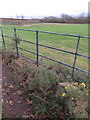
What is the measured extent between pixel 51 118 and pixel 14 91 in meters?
1.37

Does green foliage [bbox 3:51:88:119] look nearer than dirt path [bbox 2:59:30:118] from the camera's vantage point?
Yes

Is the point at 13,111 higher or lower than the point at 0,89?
lower

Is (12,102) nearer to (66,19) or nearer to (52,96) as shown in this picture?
(52,96)

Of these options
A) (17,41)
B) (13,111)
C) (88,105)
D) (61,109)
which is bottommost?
(13,111)

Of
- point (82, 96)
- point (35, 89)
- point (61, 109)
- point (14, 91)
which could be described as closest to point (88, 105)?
point (82, 96)

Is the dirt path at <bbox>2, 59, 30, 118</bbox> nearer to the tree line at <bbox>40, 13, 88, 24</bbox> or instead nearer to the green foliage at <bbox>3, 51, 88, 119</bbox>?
the green foliage at <bbox>3, 51, 88, 119</bbox>

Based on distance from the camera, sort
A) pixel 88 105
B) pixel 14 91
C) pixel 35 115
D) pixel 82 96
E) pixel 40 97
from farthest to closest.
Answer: pixel 14 91 < pixel 40 97 < pixel 35 115 < pixel 82 96 < pixel 88 105

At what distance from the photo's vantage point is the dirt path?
103 inches

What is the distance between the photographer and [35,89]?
117 inches

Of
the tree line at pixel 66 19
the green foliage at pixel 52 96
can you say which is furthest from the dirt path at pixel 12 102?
the tree line at pixel 66 19

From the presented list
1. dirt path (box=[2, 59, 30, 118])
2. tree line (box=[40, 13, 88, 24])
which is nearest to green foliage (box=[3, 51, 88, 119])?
dirt path (box=[2, 59, 30, 118])

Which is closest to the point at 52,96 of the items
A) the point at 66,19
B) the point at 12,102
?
the point at 12,102

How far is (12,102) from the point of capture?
2.92 meters

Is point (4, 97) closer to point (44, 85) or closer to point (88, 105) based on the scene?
point (44, 85)
